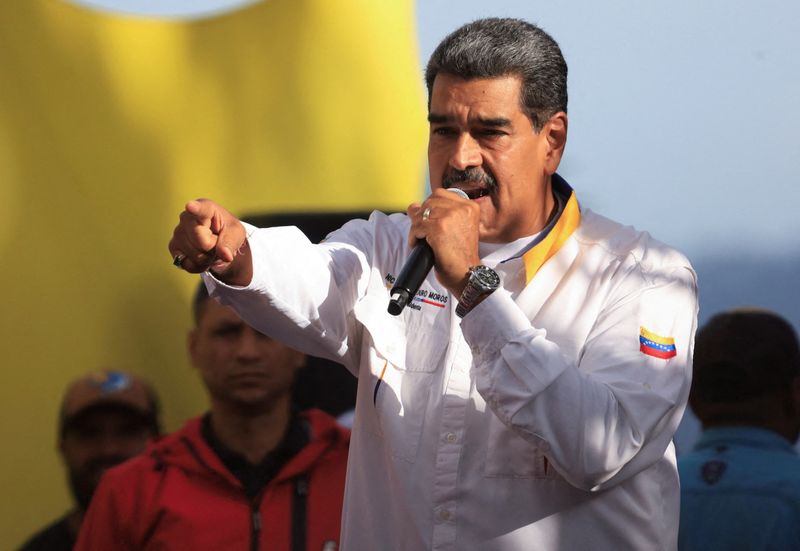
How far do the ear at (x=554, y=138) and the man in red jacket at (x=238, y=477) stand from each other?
1.21 metres

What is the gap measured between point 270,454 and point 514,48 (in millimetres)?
1453

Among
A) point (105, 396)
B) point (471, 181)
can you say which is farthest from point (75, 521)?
point (471, 181)

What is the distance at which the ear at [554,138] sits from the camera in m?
2.50

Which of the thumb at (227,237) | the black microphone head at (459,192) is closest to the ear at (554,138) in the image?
the black microphone head at (459,192)

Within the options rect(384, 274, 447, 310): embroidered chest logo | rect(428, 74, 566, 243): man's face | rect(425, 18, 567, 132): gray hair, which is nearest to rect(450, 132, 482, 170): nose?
rect(428, 74, 566, 243): man's face

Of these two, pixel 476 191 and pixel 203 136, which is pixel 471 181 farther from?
pixel 203 136

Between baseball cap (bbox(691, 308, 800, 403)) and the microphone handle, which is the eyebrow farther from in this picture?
baseball cap (bbox(691, 308, 800, 403))

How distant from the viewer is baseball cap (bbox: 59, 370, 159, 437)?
3.68 m

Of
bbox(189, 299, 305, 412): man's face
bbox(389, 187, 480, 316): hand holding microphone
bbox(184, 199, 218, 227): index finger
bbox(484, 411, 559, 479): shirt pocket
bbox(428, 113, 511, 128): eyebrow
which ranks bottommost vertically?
bbox(189, 299, 305, 412): man's face

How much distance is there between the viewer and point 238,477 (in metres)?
3.35

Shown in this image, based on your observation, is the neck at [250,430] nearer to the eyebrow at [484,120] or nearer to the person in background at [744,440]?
the person in background at [744,440]

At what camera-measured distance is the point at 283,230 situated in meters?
2.27

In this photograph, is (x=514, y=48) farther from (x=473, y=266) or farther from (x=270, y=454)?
(x=270, y=454)

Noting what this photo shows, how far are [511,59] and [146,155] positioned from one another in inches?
70.2
